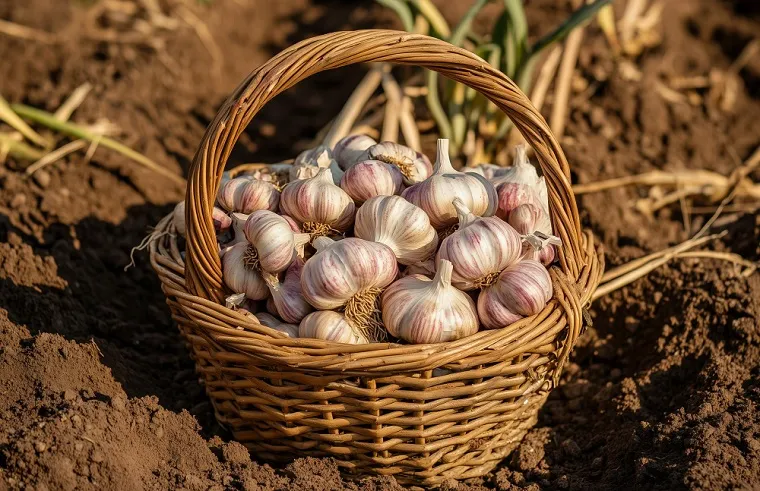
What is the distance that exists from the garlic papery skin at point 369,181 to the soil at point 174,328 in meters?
0.67

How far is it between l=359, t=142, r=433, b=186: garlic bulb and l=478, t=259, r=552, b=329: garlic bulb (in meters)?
0.43

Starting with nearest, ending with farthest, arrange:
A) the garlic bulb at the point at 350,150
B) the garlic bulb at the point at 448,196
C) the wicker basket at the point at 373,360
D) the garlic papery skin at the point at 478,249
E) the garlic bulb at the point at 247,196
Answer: the wicker basket at the point at 373,360
the garlic papery skin at the point at 478,249
the garlic bulb at the point at 448,196
the garlic bulb at the point at 247,196
the garlic bulb at the point at 350,150

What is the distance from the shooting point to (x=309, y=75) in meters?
1.80

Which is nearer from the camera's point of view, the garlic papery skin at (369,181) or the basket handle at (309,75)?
the basket handle at (309,75)

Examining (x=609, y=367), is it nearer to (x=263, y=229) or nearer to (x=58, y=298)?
(x=263, y=229)

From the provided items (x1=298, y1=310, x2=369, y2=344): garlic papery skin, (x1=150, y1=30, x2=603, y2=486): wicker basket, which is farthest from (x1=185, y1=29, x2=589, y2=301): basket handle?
(x1=298, y1=310, x2=369, y2=344): garlic papery skin

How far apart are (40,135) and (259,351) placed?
2.14 m

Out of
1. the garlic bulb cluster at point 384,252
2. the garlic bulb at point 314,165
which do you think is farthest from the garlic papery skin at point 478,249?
the garlic bulb at point 314,165

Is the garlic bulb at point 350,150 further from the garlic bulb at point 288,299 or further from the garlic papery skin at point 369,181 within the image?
the garlic bulb at point 288,299

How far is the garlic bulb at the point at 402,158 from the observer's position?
212 cm

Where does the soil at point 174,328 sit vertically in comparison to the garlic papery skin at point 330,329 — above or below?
below

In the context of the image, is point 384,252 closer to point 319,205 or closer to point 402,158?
point 319,205

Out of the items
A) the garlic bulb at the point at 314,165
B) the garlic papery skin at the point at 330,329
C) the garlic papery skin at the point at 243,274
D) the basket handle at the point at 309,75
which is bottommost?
the garlic papery skin at the point at 330,329

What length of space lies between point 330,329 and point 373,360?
18 centimetres
